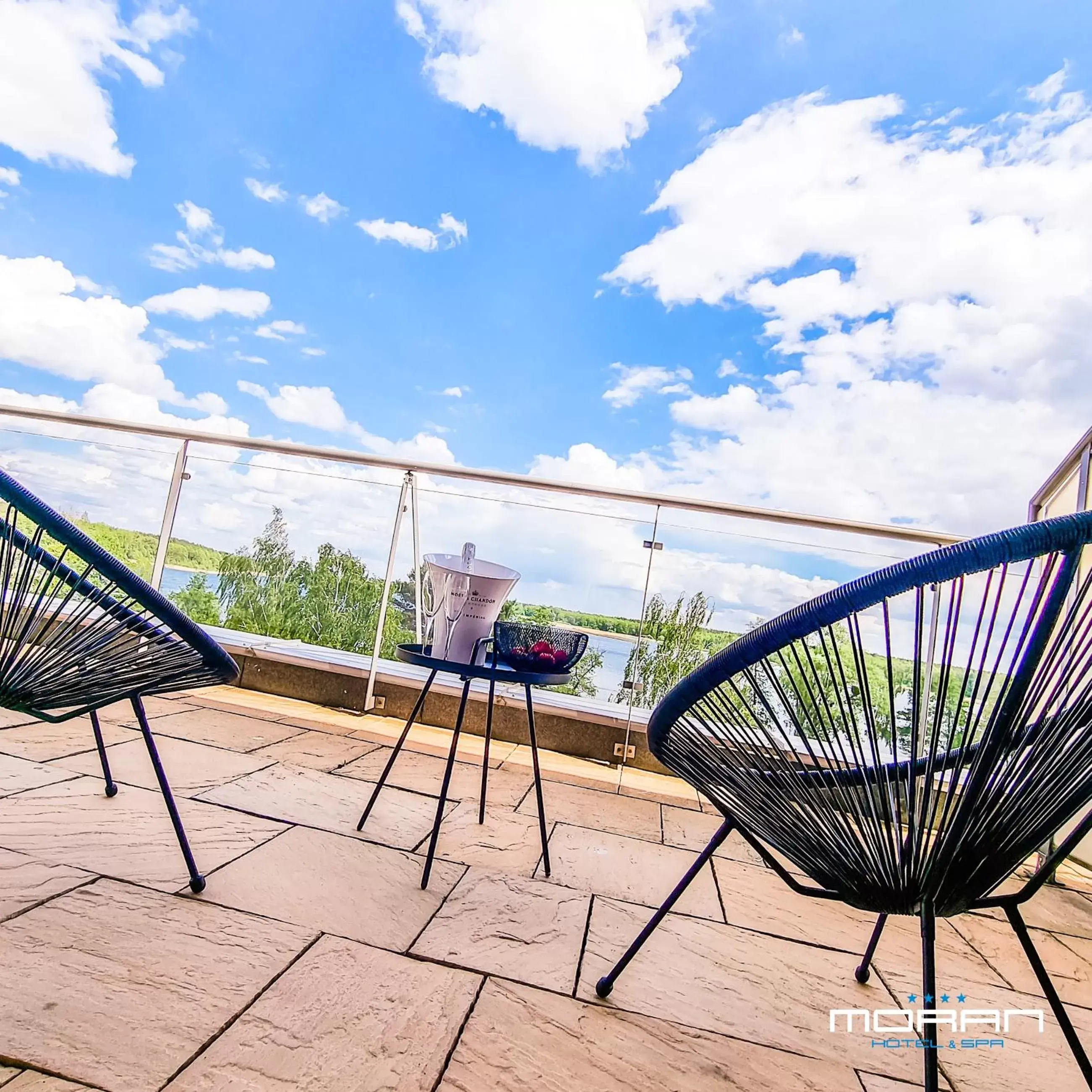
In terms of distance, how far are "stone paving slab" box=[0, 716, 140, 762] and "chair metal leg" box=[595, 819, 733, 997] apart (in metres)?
1.49

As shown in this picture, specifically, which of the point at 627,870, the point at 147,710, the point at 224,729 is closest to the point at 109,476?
the point at 147,710

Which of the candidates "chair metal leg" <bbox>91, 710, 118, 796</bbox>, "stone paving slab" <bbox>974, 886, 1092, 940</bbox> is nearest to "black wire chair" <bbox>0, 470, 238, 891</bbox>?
"chair metal leg" <bbox>91, 710, 118, 796</bbox>

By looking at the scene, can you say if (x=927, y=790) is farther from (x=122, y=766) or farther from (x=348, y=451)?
(x=348, y=451)

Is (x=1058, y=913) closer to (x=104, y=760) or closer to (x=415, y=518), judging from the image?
(x=104, y=760)

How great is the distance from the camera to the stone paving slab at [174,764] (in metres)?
1.81

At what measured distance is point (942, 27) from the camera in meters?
14.4

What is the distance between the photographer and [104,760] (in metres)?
1.62

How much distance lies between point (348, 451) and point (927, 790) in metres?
2.73

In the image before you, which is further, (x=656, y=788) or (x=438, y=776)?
(x=656, y=788)

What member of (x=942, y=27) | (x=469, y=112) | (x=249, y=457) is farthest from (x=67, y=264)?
(x=249, y=457)

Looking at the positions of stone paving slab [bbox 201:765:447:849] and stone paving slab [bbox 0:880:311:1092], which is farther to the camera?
stone paving slab [bbox 201:765:447:849]

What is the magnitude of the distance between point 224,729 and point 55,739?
523mm

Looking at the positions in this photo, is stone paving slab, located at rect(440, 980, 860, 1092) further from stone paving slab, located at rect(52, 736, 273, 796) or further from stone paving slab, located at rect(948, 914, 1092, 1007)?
stone paving slab, located at rect(52, 736, 273, 796)

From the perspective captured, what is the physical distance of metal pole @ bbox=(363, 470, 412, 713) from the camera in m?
3.09
